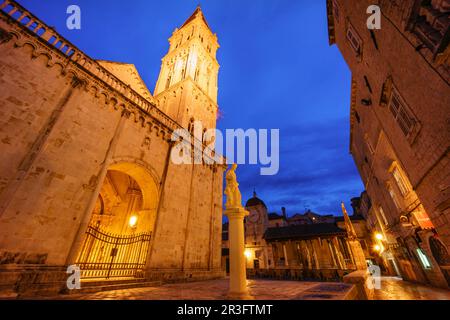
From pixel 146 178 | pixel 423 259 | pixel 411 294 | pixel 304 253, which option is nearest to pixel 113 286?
pixel 146 178

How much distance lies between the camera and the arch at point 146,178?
9.80 meters

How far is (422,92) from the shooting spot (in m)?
6.35

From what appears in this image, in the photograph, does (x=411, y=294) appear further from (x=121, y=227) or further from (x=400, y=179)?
(x=121, y=227)

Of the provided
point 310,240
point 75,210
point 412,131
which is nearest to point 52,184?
point 75,210

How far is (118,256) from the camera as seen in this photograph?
986cm

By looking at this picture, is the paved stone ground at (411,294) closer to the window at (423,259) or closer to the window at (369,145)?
the window at (423,259)

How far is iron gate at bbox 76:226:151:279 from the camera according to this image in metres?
8.57

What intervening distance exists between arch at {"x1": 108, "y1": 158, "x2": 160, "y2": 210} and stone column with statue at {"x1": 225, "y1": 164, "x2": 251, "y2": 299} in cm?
573

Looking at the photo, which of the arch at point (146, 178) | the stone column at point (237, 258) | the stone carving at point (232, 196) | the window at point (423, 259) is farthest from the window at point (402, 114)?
the arch at point (146, 178)

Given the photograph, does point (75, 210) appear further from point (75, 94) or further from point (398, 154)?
point (398, 154)

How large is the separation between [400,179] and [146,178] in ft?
49.3

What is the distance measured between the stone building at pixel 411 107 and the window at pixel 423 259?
0.27ft
